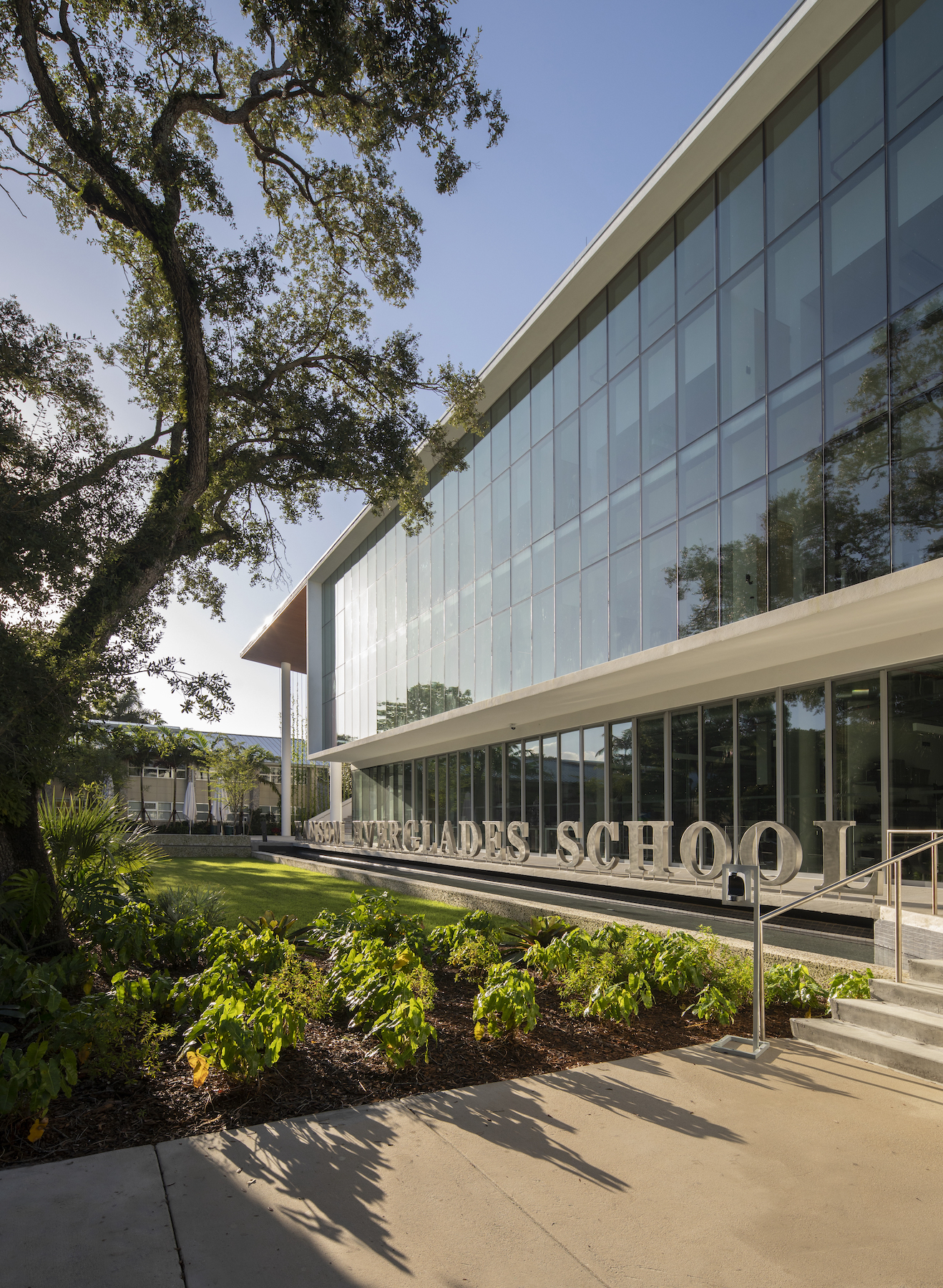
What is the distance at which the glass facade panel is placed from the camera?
45.6 ft

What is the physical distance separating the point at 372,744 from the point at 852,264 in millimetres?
25856

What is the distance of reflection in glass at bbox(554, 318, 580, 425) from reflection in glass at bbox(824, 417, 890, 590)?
9251 mm

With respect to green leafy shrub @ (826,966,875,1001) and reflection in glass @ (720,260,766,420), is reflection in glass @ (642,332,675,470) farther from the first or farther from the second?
green leafy shrub @ (826,966,875,1001)

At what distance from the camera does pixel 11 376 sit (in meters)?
8.62

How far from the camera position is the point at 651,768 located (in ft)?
61.0

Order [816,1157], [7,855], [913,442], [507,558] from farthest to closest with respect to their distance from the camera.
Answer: [507,558] < [913,442] < [7,855] < [816,1157]

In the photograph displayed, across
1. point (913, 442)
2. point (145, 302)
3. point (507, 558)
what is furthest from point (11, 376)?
point (507, 558)

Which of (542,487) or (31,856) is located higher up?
(542,487)

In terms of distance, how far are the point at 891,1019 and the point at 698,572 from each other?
10.7 m

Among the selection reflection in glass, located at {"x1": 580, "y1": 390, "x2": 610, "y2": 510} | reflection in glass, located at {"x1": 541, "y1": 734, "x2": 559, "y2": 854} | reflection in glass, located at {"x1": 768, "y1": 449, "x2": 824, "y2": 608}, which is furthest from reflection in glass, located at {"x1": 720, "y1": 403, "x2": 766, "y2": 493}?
reflection in glass, located at {"x1": 541, "y1": 734, "x2": 559, "y2": 854}

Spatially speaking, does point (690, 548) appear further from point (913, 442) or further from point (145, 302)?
point (145, 302)

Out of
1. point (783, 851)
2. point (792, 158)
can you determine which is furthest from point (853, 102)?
point (783, 851)

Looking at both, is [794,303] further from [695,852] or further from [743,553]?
[695,852]

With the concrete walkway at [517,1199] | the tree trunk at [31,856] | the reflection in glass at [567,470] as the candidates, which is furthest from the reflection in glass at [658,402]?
the concrete walkway at [517,1199]
